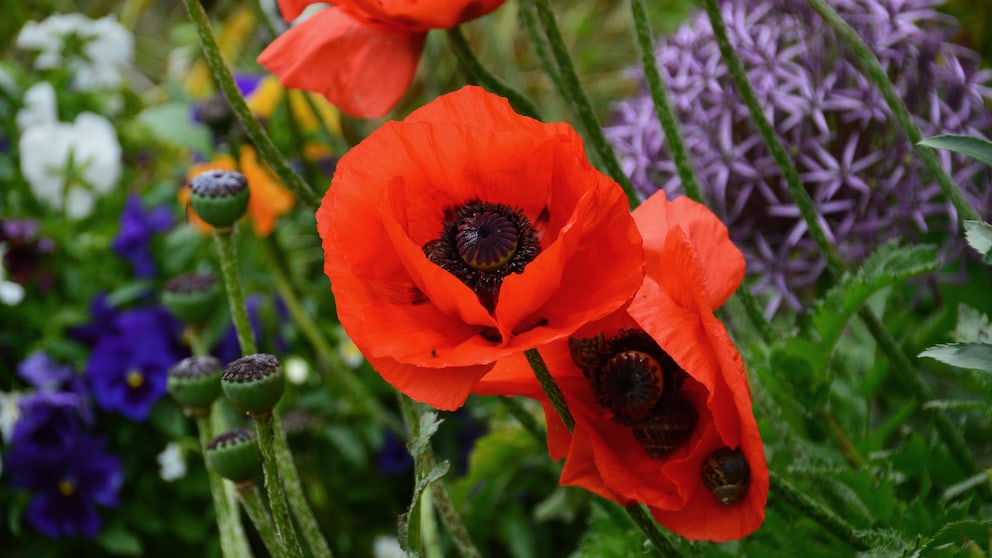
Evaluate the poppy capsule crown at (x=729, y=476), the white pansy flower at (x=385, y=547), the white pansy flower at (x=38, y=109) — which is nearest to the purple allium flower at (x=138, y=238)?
the white pansy flower at (x=38, y=109)

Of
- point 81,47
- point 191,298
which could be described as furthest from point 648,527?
point 81,47

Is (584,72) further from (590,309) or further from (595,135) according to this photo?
(590,309)

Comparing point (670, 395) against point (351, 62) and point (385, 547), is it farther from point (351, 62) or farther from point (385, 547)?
point (385, 547)

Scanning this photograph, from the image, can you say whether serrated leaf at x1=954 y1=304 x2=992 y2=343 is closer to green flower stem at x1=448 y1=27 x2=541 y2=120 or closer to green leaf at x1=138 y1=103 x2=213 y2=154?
green flower stem at x1=448 y1=27 x2=541 y2=120

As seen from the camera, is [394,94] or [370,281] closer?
[370,281]

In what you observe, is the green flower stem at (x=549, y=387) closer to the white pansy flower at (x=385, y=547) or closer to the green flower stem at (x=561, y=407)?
the green flower stem at (x=561, y=407)

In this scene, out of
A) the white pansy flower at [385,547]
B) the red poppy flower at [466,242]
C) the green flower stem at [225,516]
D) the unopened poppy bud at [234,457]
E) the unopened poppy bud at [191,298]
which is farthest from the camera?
the white pansy flower at [385,547]

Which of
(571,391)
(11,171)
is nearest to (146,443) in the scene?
(11,171)
